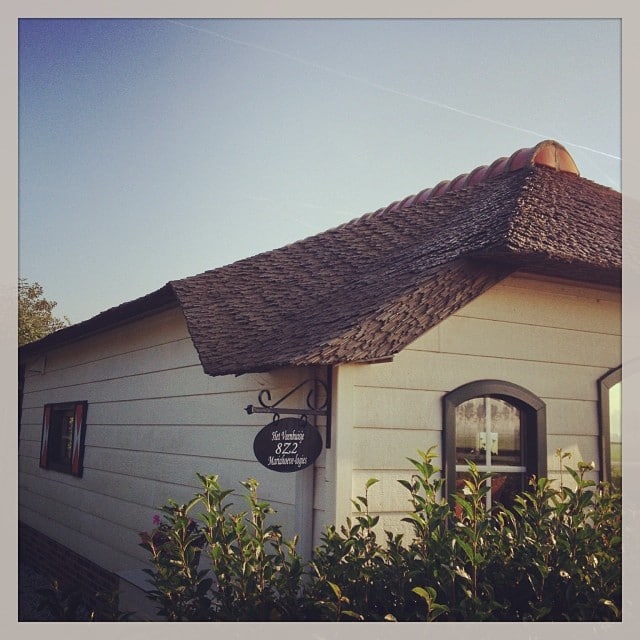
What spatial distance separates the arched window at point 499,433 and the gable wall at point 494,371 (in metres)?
0.10

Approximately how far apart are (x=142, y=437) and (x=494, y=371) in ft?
13.7

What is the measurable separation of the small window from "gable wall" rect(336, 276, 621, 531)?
226 inches

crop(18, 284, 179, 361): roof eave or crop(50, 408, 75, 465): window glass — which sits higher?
crop(18, 284, 179, 361): roof eave

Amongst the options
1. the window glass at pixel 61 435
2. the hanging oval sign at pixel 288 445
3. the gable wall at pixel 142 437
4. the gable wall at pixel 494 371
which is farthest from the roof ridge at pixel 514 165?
the window glass at pixel 61 435

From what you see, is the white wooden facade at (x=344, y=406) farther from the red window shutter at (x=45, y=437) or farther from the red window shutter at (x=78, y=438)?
the red window shutter at (x=45, y=437)

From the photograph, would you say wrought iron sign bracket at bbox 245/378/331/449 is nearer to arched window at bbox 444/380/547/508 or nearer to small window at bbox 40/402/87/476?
arched window at bbox 444/380/547/508

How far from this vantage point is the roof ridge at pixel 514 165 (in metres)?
7.50

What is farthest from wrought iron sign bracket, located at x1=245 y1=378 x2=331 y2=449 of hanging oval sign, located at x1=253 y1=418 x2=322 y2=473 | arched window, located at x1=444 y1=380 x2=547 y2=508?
arched window, located at x1=444 y1=380 x2=547 y2=508

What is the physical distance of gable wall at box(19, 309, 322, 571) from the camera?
6.11 metres

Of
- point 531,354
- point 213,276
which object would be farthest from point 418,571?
point 213,276

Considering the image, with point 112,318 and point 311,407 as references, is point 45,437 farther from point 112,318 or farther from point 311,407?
point 311,407

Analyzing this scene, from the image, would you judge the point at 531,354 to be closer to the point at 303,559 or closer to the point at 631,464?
the point at 631,464

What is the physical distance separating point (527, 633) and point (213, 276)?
17.1ft

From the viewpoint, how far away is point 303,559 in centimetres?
499
